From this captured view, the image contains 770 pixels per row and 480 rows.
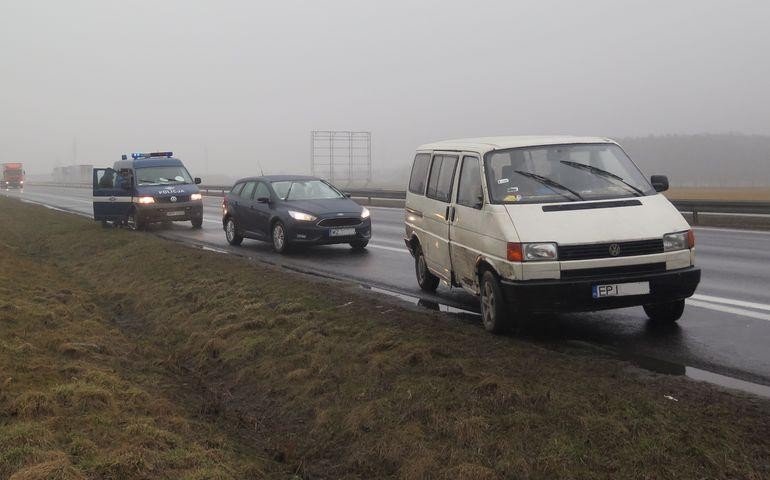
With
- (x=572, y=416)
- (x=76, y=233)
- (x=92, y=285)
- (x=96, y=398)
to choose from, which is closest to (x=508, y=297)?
(x=572, y=416)

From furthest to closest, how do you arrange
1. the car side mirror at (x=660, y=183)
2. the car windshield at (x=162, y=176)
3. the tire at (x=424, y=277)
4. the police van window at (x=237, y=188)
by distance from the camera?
1. the car windshield at (x=162, y=176)
2. the police van window at (x=237, y=188)
3. the tire at (x=424, y=277)
4. the car side mirror at (x=660, y=183)

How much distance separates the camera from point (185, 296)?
11.3 m

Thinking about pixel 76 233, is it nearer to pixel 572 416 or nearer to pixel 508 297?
pixel 508 297

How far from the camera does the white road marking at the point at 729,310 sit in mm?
8422

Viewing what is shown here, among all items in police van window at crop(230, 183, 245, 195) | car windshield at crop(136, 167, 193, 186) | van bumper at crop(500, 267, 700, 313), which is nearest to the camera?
van bumper at crop(500, 267, 700, 313)

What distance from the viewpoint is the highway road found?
6.89 metres

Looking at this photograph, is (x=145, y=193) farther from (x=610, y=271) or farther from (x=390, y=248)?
(x=610, y=271)

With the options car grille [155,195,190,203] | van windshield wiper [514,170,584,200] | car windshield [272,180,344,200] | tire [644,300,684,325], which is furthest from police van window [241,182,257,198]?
tire [644,300,684,325]

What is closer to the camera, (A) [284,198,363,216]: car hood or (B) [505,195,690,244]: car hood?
(B) [505,195,690,244]: car hood

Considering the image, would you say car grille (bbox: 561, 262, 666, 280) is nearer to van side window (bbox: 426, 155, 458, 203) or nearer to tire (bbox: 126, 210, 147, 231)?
van side window (bbox: 426, 155, 458, 203)

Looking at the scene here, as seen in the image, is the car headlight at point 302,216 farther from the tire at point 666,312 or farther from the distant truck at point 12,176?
the distant truck at point 12,176

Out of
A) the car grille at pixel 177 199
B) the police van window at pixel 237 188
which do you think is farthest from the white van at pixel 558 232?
the car grille at pixel 177 199

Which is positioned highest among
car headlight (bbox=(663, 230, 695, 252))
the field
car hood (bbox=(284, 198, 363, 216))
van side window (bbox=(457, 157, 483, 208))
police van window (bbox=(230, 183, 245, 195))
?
van side window (bbox=(457, 157, 483, 208))

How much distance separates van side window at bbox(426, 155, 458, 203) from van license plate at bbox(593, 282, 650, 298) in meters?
2.47
